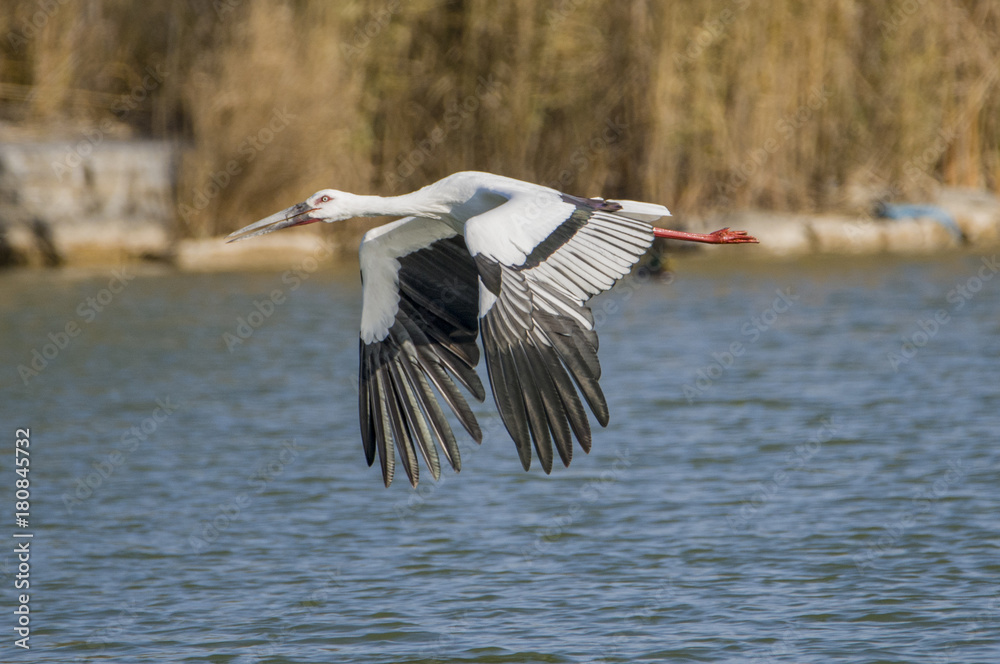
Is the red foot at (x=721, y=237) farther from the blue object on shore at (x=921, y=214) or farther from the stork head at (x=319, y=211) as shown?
the blue object on shore at (x=921, y=214)

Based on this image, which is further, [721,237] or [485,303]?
[721,237]

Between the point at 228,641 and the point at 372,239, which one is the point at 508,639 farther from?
the point at 372,239

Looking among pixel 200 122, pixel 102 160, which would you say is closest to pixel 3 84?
pixel 102 160

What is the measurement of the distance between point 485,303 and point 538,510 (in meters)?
2.95

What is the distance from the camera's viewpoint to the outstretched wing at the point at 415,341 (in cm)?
543

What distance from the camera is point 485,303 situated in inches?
188

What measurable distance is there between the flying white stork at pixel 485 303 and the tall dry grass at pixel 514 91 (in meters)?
10.7

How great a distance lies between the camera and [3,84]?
18.2m

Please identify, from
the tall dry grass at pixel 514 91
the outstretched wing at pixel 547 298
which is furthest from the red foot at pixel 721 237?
the tall dry grass at pixel 514 91

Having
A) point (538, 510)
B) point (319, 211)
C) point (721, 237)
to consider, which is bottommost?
point (538, 510)

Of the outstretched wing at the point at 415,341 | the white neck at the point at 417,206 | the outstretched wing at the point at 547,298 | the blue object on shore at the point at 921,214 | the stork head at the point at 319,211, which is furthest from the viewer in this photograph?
the blue object on shore at the point at 921,214

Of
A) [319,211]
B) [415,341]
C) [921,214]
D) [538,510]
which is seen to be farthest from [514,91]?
[415,341]

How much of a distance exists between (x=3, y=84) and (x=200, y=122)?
10.3 feet

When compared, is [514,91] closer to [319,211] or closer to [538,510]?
[538,510]
